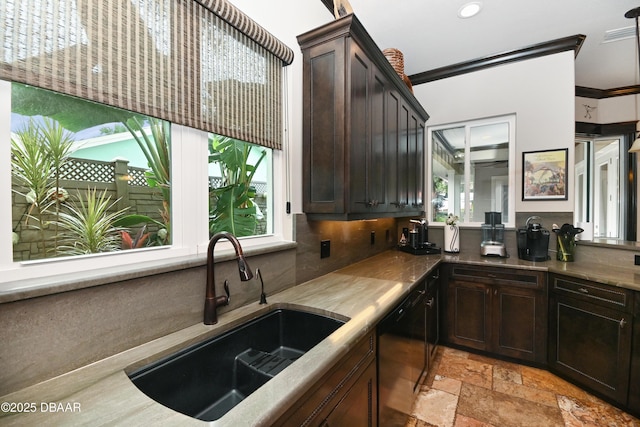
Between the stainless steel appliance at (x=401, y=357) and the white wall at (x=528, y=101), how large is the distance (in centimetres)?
196

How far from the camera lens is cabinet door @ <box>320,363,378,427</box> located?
40.2 inches

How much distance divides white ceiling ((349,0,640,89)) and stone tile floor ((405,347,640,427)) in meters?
3.14

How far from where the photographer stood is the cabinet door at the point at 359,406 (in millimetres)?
1020

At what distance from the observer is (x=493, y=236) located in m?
2.99

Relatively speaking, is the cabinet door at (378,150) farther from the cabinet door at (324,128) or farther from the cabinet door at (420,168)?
the cabinet door at (420,168)

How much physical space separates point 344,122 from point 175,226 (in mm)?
1110

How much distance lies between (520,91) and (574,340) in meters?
2.46

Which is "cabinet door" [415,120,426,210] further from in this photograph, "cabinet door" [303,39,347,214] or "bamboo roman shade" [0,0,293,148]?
"bamboo roman shade" [0,0,293,148]

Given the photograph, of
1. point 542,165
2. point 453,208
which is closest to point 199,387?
point 453,208

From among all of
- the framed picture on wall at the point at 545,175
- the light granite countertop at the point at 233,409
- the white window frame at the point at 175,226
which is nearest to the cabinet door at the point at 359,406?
the light granite countertop at the point at 233,409

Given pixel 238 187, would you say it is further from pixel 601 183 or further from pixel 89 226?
pixel 601 183

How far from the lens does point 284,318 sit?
150cm

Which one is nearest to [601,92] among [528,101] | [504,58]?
[528,101]

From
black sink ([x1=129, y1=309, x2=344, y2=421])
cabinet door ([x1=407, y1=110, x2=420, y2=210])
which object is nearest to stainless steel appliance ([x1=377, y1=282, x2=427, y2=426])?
black sink ([x1=129, y1=309, x2=344, y2=421])
